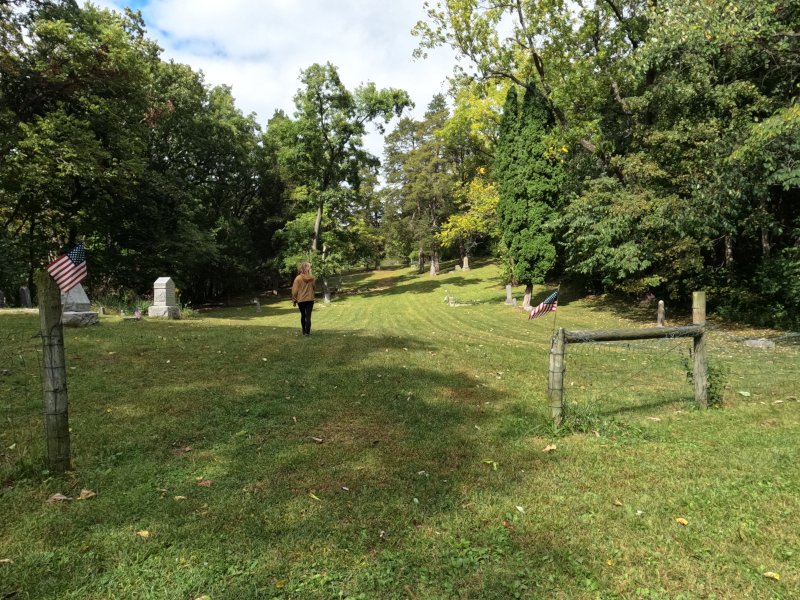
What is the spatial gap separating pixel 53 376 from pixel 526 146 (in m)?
23.9

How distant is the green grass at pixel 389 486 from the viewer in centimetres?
276

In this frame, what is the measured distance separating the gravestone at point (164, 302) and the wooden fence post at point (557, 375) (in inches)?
556

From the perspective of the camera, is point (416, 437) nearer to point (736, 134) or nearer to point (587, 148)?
point (736, 134)

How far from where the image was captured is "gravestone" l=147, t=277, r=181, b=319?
15.6 m

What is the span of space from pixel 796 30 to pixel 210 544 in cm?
1896

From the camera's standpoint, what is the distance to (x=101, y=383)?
6.67 metres

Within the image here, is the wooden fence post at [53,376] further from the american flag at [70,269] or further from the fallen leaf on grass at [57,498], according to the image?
the american flag at [70,269]

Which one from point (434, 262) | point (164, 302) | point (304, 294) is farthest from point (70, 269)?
point (434, 262)

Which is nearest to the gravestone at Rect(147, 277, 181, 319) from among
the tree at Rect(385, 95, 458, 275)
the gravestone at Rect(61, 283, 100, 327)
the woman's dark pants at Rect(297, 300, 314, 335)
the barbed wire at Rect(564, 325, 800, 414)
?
the gravestone at Rect(61, 283, 100, 327)

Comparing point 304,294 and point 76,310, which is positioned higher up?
point 304,294

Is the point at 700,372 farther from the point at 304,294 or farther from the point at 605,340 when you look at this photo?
the point at 304,294

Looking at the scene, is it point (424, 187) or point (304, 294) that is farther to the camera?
point (424, 187)

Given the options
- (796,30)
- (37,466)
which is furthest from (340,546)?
(796,30)

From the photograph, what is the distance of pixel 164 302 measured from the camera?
626 inches
